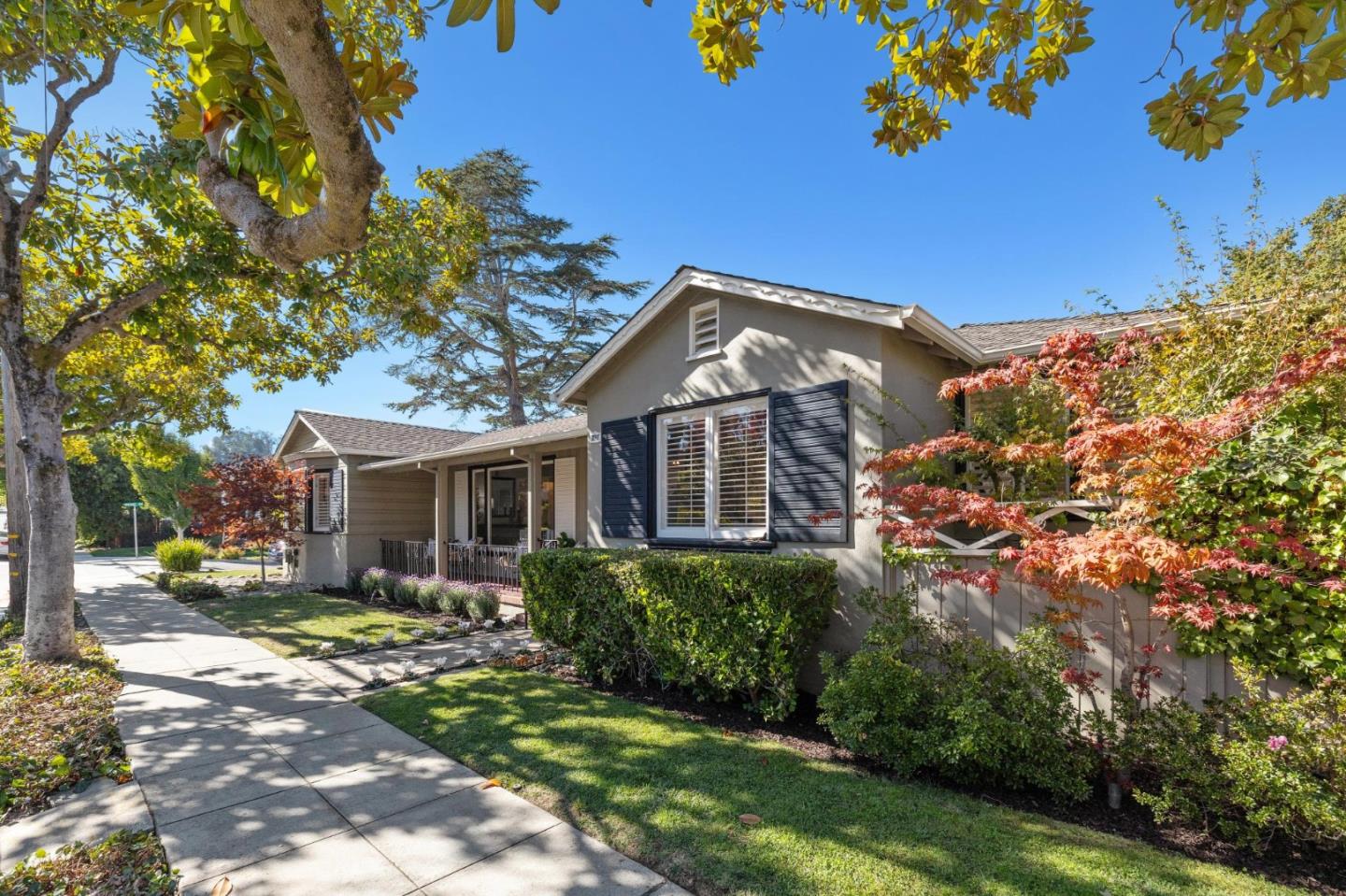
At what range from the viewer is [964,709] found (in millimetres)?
4281

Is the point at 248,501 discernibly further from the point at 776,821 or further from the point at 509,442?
the point at 776,821

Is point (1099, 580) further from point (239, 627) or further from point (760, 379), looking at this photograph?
point (239, 627)

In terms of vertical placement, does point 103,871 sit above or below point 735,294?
below

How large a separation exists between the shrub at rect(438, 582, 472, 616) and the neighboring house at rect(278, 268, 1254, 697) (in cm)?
310

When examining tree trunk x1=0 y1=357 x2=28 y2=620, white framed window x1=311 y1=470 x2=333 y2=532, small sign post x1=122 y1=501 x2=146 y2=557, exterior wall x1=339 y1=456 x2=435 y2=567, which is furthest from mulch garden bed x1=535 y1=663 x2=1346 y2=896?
small sign post x1=122 y1=501 x2=146 y2=557

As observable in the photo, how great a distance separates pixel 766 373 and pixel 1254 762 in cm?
510

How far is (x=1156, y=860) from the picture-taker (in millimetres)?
3441

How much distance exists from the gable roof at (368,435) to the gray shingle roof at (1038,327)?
1369 centimetres

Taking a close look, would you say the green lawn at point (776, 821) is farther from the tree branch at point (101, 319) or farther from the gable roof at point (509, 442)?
the tree branch at point (101, 319)

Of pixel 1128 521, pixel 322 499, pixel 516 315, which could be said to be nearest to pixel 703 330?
pixel 1128 521

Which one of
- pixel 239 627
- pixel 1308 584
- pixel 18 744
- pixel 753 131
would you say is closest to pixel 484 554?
pixel 239 627

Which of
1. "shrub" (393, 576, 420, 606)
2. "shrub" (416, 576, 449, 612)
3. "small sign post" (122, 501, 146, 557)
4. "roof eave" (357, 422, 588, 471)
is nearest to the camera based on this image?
"roof eave" (357, 422, 588, 471)

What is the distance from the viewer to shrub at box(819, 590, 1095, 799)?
4.19 m

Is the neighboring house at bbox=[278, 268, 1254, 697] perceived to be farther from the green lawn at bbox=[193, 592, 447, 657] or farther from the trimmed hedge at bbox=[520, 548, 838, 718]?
the green lawn at bbox=[193, 592, 447, 657]
